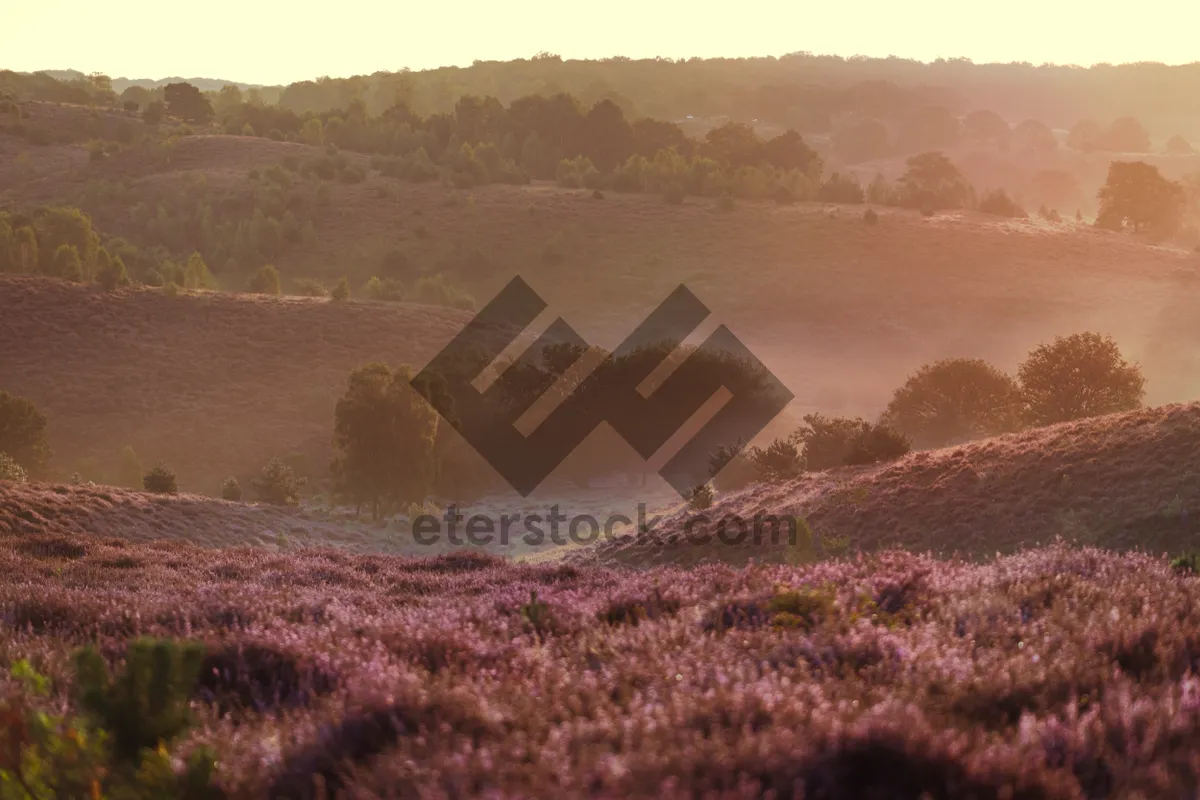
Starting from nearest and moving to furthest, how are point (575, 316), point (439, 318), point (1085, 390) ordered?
point (1085, 390) < point (439, 318) < point (575, 316)

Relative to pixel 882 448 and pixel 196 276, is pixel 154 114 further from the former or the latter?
pixel 882 448

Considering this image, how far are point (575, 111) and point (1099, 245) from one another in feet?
218

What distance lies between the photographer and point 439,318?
65938mm

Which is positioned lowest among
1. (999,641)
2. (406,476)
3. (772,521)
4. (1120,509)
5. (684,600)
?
(406,476)

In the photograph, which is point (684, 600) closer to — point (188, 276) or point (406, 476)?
point (406, 476)

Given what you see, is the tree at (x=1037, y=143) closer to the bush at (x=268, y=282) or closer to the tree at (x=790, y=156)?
the tree at (x=790, y=156)

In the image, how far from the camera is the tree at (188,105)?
140 m

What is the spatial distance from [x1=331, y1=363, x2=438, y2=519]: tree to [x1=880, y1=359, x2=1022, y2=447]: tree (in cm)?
1855

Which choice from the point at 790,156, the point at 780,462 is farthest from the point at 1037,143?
the point at 780,462

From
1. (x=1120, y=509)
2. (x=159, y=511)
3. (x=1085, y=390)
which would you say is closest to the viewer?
(x=1120, y=509)

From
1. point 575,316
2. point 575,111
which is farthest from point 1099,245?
point 575,111

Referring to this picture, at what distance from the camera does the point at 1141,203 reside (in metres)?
105

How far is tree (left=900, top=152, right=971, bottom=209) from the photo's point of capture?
10950 centimetres

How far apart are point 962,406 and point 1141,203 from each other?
279 feet
